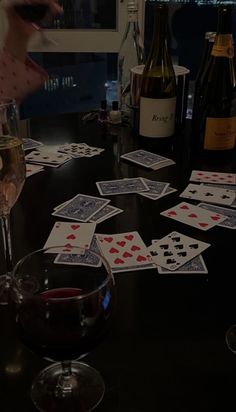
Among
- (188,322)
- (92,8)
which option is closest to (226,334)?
(188,322)

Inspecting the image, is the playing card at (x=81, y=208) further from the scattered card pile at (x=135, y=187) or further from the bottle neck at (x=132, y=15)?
the bottle neck at (x=132, y=15)

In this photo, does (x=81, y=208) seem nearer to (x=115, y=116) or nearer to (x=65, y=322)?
(x=65, y=322)

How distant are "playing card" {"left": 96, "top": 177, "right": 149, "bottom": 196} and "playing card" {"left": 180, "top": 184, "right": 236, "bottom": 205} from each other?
0.11m

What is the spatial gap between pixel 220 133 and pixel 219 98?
101 millimetres

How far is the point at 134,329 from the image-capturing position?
0.67 metres

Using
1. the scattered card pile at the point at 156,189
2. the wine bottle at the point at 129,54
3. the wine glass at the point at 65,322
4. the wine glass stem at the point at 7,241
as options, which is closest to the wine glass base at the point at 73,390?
the wine glass at the point at 65,322

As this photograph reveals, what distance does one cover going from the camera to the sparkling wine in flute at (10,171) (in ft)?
2.39

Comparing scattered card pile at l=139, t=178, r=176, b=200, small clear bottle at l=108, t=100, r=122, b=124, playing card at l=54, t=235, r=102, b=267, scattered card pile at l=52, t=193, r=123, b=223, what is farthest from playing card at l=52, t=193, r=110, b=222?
small clear bottle at l=108, t=100, r=122, b=124

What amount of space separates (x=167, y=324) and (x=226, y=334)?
0.08 m

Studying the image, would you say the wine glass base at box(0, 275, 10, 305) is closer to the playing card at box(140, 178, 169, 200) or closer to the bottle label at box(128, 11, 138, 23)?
the playing card at box(140, 178, 169, 200)

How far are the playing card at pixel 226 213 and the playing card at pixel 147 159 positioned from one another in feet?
0.88

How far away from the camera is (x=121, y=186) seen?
3.82 ft

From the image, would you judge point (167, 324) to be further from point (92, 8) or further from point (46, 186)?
point (92, 8)

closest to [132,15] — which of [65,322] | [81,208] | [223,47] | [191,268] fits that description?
[223,47]
